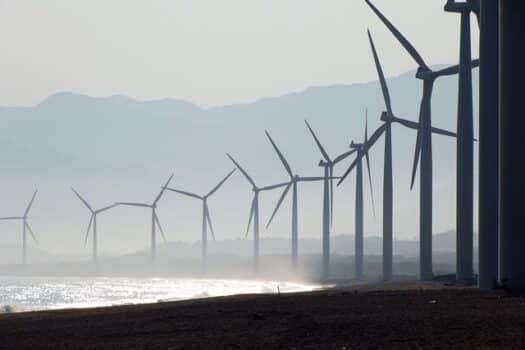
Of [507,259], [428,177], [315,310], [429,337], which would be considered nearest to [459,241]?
[428,177]

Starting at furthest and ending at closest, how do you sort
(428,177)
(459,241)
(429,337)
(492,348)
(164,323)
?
1. (428,177)
2. (459,241)
3. (164,323)
4. (429,337)
5. (492,348)

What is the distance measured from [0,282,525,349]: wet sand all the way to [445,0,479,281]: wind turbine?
2318 centimetres

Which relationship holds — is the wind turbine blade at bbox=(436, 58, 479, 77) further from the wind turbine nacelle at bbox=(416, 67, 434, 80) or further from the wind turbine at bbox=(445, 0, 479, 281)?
the wind turbine at bbox=(445, 0, 479, 281)

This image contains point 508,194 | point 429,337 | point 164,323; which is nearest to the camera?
point 429,337

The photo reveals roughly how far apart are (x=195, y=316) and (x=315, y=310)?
3114 millimetres

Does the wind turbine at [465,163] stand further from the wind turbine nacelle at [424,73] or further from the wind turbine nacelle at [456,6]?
the wind turbine nacelle at [424,73]

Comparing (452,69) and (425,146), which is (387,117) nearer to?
(452,69)

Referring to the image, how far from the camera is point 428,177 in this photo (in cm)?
7294

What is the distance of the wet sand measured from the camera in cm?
2295

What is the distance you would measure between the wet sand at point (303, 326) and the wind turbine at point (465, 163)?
2318 centimetres

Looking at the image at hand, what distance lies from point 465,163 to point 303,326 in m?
32.5

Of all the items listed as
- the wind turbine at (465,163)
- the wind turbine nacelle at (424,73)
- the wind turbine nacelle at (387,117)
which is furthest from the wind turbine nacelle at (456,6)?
the wind turbine nacelle at (387,117)

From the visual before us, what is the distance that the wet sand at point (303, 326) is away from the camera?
22953mm

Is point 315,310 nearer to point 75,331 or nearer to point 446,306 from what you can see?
point 446,306
